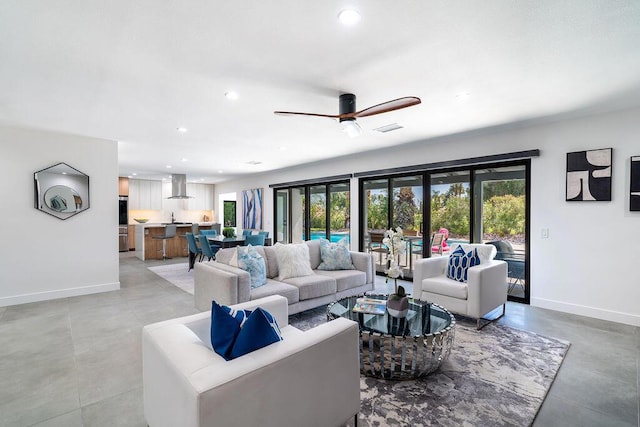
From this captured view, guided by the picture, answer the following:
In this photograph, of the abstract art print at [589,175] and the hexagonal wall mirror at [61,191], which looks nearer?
the abstract art print at [589,175]

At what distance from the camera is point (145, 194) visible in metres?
10.8

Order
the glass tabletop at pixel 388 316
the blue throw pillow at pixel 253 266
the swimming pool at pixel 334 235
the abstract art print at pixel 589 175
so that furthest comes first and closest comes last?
the swimming pool at pixel 334 235 → the abstract art print at pixel 589 175 → the blue throw pillow at pixel 253 266 → the glass tabletop at pixel 388 316

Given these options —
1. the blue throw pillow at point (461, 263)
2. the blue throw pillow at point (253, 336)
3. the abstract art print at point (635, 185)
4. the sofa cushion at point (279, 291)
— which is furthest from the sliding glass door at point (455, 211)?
the blue throw pillow at point (253, 336)

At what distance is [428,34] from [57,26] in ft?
8.28

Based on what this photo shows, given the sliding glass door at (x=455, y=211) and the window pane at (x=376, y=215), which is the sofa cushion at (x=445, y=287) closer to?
the sliding glass door at (x=455, y=211)

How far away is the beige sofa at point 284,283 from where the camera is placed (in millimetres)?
3197

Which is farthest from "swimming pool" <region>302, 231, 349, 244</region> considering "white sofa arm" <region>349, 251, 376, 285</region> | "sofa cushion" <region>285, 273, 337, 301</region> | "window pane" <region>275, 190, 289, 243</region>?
"sofa cushion" <region>285, 273, 337, 301</region>

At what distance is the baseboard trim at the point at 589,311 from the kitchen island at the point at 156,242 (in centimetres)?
846

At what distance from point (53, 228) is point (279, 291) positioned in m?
3.94

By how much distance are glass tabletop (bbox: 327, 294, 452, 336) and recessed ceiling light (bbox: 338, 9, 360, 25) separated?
2.23 m

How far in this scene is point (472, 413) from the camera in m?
2.01

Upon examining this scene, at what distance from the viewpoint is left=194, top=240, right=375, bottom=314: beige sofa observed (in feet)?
10.5

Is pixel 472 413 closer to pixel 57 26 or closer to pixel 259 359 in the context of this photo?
pixel 259 359

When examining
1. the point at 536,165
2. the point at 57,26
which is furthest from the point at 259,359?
the point at 536,165
